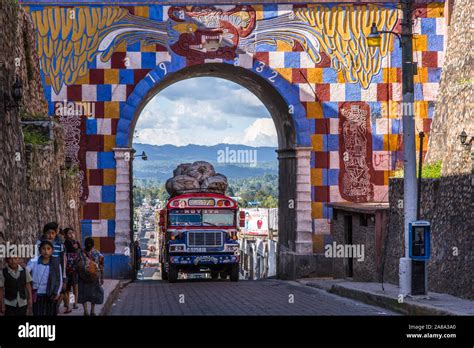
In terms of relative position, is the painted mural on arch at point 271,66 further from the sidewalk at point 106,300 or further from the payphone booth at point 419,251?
the payphone booth at point 419,251

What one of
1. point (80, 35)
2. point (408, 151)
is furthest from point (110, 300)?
point (80, 35)

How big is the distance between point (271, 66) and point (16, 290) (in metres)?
20.9

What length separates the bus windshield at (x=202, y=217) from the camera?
31891mm

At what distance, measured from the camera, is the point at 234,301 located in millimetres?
22500

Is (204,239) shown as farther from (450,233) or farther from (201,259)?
(450,233)

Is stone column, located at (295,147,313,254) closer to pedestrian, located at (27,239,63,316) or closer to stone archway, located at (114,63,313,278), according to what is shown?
stone archway, located at (114,63,313,278)

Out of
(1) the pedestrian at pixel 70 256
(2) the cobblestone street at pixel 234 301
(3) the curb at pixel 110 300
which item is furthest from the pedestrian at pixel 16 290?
(2) the cobblestone street at pixel 234 301

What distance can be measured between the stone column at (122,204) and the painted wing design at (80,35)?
123 inches

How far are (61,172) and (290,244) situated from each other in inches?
395

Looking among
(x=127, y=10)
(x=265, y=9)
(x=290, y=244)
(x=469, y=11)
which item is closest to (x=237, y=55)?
(x=265, y=9)

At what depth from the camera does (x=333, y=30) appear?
A: 32.9m

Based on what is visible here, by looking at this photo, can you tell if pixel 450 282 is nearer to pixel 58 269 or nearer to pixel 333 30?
pixel 58 269

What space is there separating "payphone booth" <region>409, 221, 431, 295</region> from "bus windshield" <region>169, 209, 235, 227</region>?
1289 cm

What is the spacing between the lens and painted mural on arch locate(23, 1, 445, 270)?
32250mm
